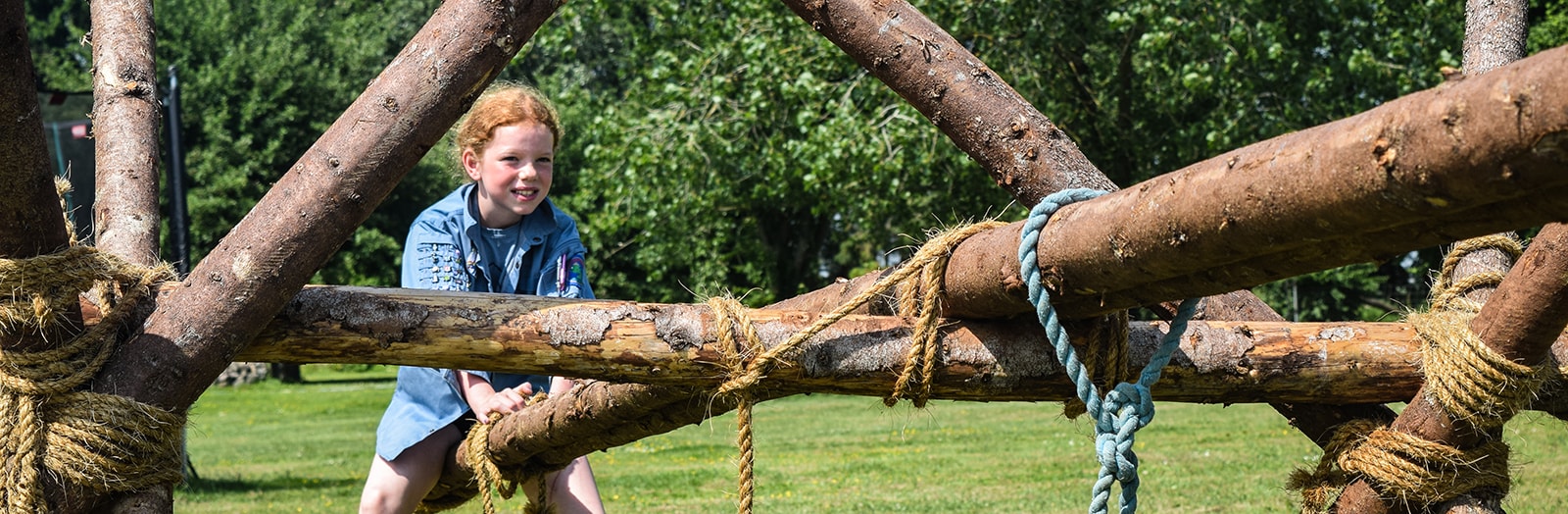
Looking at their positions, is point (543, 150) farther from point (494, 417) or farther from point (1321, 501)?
point (1321, 501)

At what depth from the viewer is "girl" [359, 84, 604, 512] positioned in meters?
3.78

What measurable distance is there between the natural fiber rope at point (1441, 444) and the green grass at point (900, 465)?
4.63 ft

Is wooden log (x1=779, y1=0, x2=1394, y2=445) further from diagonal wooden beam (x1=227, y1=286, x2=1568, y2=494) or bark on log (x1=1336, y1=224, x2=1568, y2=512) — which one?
diagonal wooden beam (x1=227, y1=286, x2=1568, y2=494)

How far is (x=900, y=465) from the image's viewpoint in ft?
33.7

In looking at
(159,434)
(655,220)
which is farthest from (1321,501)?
(655,220)

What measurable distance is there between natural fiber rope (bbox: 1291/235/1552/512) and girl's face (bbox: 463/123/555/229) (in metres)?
2.16

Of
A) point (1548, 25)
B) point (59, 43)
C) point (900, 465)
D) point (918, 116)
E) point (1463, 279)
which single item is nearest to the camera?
point (1463, 279)

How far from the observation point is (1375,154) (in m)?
1.53

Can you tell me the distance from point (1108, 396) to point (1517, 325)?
2.59 ft

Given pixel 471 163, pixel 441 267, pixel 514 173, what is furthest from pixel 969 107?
pixel 471 163

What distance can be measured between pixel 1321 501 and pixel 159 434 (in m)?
2.31

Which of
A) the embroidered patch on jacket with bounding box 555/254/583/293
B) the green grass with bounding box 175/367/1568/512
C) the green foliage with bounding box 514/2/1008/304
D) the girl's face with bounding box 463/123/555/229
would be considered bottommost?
the green grass with bounding box 175/367/1568/512

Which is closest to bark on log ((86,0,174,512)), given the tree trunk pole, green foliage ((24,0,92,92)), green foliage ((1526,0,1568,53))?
the tree trunk pole

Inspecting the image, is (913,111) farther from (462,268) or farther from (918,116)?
(462,268)
